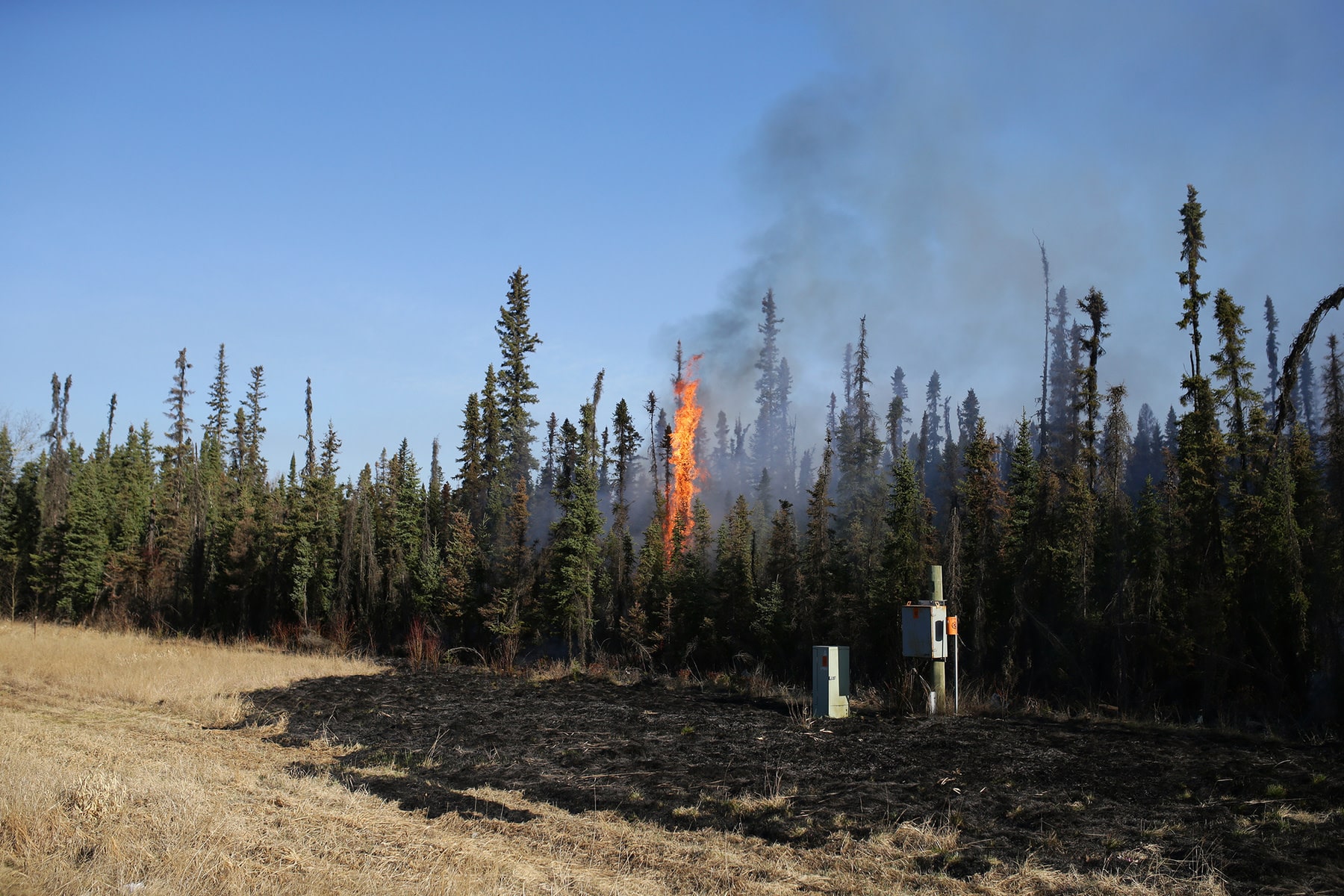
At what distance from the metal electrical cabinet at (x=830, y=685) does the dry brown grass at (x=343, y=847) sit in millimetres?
6218

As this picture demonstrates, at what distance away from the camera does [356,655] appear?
3184 cm

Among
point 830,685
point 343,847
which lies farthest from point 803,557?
point 343,847

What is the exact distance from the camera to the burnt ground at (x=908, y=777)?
8062 millimetres

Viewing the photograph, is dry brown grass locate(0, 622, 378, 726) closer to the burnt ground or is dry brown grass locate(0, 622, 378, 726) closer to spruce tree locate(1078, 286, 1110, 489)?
the burnt ground

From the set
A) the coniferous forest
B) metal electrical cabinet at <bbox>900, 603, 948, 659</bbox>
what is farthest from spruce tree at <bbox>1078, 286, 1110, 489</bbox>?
metal electrical cabinet at <bbox>900, 603, 948, 659</bbox>

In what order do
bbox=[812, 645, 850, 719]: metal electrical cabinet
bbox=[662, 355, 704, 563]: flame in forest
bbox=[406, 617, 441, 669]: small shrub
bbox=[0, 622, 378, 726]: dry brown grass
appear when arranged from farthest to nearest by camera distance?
bbox=[662, 355, 704, 563]: flame in forest < bbox=[406, 617, 441, 669]: small shrub < bbox=[0, 622, 378, 726]: dry brown grass < bbox=[812, 645, 850, 719]: metal electrical cabinet

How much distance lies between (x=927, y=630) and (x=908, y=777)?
446cm

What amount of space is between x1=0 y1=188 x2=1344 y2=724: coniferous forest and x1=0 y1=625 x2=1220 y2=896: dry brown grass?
12669mm

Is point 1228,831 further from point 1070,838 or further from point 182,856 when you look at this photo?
point 182,856

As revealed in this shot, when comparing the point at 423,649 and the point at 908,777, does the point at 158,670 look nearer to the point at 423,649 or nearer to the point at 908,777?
the point at 423,649

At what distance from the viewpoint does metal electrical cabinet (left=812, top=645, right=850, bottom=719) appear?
1630cm

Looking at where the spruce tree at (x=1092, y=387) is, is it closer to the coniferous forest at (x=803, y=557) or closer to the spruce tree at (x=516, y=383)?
the coniferous forest at (x=803, y=557)

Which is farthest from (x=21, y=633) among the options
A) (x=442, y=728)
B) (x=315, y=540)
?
(x=442, y=728)

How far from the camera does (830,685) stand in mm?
16297
